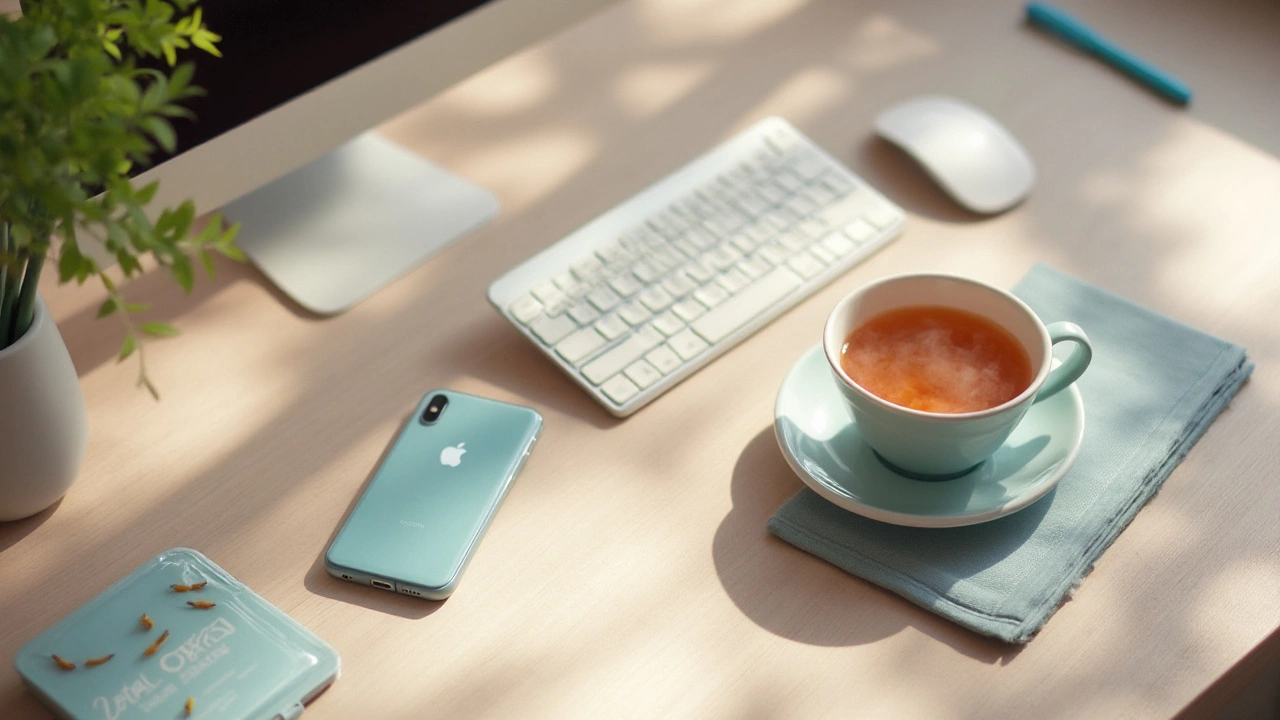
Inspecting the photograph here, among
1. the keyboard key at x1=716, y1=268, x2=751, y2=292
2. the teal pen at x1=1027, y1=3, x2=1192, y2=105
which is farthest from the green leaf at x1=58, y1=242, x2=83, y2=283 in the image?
the teal pen at x1=1027, y1=3, x2=1192, y2=105

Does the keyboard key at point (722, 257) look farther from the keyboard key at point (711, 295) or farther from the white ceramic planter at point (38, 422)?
the white ceramic planter at point (38, 422)

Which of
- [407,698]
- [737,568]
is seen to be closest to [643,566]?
[737,568]

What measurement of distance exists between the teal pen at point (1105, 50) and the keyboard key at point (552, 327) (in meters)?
0.58

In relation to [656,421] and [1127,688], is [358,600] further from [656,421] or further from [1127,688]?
[1127,688]

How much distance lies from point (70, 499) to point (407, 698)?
294mm

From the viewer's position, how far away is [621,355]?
2.70ft

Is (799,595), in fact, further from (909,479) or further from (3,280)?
(3,280)

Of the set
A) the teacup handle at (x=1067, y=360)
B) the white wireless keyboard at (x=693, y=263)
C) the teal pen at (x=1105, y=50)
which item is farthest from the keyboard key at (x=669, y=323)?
the teal pen at (x=1105, y=50)

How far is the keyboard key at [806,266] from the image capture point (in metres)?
0.87

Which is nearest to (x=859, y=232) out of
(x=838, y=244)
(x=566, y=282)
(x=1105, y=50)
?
(x=838, y=244)

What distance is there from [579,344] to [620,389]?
0.16ft

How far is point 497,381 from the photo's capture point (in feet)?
2.74

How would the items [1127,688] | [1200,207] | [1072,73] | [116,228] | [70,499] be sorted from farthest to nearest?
[1072,73]
[1200,207]
[70,499]
[1127,688]
[116,228]

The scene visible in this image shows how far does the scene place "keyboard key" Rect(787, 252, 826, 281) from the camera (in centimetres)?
87
